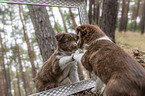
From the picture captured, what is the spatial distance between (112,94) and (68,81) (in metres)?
1.11

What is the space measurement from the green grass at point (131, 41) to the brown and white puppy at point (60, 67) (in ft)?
3.19

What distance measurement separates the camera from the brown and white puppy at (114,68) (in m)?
1.16

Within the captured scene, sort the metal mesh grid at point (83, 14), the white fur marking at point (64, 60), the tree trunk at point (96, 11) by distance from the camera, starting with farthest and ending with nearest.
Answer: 1. the tree trunk at point (96, 11)
2. the metal mesh grid at point (83, 14)
3. the white fur marking at point (64, 60)

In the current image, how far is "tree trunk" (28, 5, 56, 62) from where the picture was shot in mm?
2611

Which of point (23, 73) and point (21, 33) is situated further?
point (23, 73)

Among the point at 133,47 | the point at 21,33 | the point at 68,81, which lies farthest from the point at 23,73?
the point at 133,47

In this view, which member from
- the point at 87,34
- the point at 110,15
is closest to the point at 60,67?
the point at 87,34

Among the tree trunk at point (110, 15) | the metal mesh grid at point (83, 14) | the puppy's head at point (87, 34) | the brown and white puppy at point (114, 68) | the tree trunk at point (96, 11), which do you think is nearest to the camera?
the brown and white puppy at point (114, 68)

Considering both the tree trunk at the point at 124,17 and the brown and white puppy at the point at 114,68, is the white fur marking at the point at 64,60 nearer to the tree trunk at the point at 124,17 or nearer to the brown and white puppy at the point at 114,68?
the brown and white puppy at the point at 114,68

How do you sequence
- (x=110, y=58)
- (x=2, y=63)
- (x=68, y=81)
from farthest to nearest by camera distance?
1. (x=2, y=63)
2. (x=68, y=81)
3. (x=110, y=58)

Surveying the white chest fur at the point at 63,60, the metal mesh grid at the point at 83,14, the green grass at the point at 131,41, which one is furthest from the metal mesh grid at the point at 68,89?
the metal mesh grid at the point at 83,14

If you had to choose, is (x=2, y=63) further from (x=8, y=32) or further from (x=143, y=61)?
(x=143, y=61)

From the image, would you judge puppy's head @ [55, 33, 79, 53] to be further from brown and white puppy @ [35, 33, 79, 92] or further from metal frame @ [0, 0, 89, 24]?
metal frame @ [0, 0, 89, 24]

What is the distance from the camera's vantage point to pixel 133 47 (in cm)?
234
